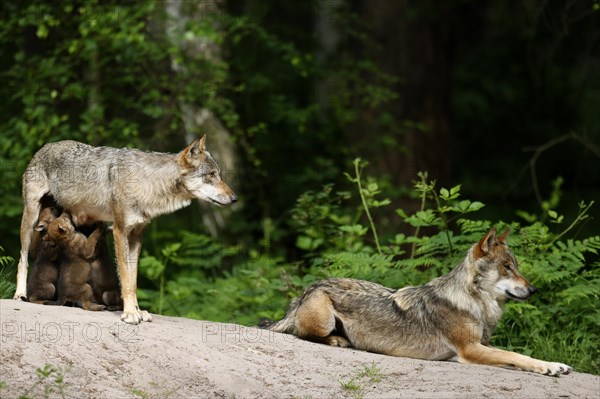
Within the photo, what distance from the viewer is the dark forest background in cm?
941

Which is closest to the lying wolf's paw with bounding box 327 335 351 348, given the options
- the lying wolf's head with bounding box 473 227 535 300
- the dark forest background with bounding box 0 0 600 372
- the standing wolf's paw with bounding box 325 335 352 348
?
the standing wolf's paw with bounding box 325 335 352 348

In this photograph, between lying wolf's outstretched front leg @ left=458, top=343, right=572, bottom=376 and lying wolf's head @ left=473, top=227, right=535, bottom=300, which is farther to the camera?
lying wolf's head @ left=473, top=227, right=535, bottom=300

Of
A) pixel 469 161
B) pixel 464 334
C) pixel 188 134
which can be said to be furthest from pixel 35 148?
pixel 469 161

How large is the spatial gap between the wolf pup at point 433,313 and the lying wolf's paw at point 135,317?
4.12 feet

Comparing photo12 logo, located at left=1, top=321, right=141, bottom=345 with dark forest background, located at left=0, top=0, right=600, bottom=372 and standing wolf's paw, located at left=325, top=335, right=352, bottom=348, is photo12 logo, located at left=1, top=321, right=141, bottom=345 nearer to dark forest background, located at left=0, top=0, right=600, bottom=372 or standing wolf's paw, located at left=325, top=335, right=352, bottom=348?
standing wolf's paw, located at left=325, top=335, right=352, bottom=348

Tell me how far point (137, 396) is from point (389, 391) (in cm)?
175

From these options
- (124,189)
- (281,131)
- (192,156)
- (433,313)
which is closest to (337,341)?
(433,313)

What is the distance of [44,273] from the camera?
26.2ft

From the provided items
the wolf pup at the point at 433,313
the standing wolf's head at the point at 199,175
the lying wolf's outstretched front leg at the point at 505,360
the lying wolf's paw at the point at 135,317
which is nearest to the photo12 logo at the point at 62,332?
the lying wolf's paw at the point at 135,317

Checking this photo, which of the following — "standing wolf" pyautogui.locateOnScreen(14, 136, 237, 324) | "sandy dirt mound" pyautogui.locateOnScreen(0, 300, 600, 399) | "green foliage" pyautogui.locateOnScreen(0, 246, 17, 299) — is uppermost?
"standing wolf" pyautogui.locateOnScreen(14, 136, 237, 324)

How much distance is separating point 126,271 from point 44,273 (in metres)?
0.82

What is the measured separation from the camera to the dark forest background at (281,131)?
941 cm

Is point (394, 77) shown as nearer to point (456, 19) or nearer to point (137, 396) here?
point (456, 19)

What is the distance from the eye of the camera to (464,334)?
7.39m
